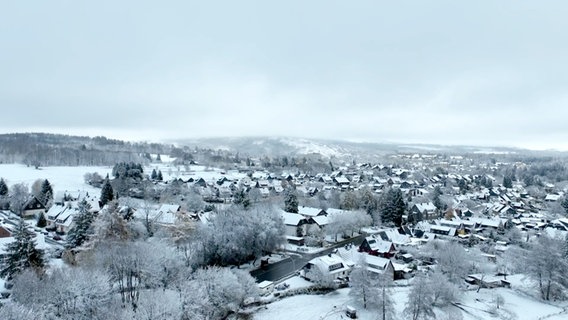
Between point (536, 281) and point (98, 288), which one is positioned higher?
point (98, 288)

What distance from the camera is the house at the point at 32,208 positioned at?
157 ft

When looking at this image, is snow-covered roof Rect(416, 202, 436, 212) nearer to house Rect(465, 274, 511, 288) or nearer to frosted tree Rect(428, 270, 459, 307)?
house Rect(465, 274, 511, 288)

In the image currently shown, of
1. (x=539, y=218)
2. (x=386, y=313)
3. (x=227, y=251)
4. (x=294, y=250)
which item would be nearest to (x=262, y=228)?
(x=227, y=251)

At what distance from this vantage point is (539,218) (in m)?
Result: 58.9

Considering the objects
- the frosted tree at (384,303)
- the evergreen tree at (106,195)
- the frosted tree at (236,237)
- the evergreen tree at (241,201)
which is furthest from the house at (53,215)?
the frosted tree at (384,303)

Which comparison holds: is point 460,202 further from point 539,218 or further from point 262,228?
point 262,228

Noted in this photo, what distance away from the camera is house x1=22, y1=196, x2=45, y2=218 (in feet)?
157

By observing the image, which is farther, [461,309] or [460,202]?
[460,202]

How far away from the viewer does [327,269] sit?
95.5ft

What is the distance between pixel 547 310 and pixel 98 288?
31838 millimetres

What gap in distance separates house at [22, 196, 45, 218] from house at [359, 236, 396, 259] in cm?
4179

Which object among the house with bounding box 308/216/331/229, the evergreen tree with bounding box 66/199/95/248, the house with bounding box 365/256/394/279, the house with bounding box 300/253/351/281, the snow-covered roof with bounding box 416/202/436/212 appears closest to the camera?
the house with bounding box 300/253/351/281

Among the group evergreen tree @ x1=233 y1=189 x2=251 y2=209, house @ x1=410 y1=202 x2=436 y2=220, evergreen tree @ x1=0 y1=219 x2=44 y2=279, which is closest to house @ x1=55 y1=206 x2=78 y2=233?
evergreen tree @ x1=0 y1=219 x2=44 y2=279

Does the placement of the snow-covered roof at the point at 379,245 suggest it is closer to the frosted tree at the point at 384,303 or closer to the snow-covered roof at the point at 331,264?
the snow-covered roof at the point at 331,264
